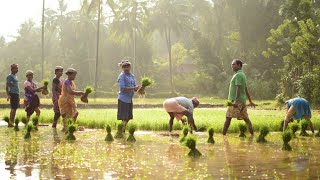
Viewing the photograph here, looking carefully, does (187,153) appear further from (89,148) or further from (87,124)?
(87,124)

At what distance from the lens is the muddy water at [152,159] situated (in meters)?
5.99

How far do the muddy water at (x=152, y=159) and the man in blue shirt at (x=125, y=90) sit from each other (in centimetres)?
120

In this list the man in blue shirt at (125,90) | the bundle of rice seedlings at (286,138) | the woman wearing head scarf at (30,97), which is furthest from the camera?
the woman wearing head scarf at (30,97)

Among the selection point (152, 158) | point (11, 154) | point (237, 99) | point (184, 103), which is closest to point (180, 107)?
point (184, 103)

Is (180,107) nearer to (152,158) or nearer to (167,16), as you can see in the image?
(152,158)

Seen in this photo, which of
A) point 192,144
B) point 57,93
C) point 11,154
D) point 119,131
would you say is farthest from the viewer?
point 57,93

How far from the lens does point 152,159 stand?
7387 mm

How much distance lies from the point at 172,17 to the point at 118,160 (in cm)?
4433

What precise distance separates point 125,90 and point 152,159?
13.5 feet

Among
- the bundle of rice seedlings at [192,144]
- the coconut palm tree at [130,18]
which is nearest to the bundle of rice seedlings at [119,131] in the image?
the bundle of rice seedlings at [192,144]

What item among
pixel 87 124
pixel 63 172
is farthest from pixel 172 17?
pixel 63 172

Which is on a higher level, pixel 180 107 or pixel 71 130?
pixel 180 107

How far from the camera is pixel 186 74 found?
59344 millimetres

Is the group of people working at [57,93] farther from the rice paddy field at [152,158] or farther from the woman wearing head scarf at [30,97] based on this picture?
the rice paddy field at [152,158]
